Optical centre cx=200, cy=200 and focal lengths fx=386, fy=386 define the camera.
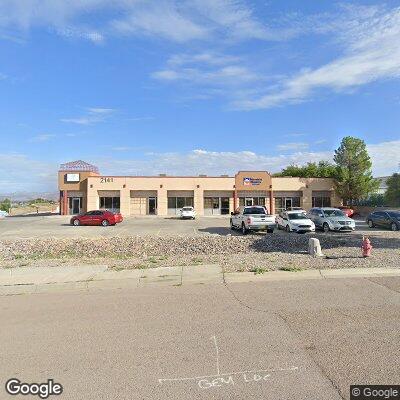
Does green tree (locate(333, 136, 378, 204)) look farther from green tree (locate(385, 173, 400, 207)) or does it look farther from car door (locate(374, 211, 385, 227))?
car door (locate(374, 211, 385, 227))

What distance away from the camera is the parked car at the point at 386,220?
26953 mm

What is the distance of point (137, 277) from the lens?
10.2 m

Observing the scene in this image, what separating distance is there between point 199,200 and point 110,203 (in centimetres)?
1171

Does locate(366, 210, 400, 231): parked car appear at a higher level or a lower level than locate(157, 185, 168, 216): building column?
lower

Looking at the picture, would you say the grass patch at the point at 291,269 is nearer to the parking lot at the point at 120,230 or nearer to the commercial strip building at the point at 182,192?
the parking lot at the point at 120,230

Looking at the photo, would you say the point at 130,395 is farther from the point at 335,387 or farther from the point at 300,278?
the point at 300,278

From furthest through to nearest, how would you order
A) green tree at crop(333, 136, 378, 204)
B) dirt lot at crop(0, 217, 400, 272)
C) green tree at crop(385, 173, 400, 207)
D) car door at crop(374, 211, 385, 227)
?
green tree at crop(333, 136, 378, 204)
green tree at crop(385, 173, 400, 207)
car door at crop(374, 211, 385, 227)
dirt lot at crop(0, 217, 400, 272)

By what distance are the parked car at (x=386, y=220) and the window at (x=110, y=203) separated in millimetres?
31454

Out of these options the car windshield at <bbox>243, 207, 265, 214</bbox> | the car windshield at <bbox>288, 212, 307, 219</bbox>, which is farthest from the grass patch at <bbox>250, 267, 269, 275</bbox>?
the car windshield at <bbox>288, 212, 307, 219</bbox>

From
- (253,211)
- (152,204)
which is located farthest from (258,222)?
(152,204)

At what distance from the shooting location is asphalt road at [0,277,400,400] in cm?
415

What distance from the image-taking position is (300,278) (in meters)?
9.88

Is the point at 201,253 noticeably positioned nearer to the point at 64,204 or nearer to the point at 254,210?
the point at 254,210

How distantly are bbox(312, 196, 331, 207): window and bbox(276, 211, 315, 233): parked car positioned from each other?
1020 inches
